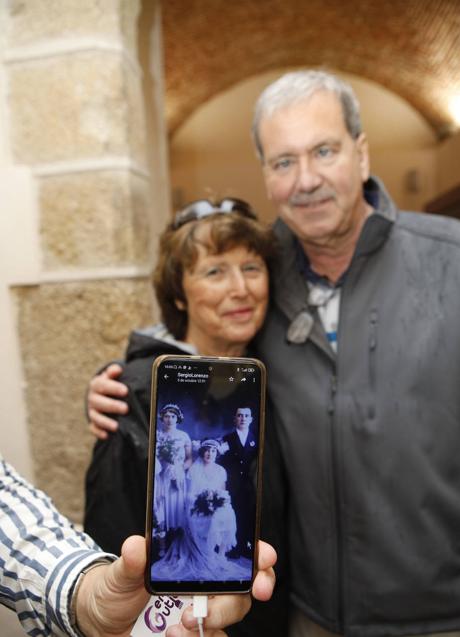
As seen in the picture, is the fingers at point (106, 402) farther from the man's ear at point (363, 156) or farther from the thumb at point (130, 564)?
the man's ear at point (363, 156)

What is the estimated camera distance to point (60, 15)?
60.5 inches

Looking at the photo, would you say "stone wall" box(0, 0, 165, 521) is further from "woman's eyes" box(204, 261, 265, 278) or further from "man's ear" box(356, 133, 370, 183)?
"man's ear" box(356, 133, 370, 183)

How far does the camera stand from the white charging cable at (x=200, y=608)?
0.70 m

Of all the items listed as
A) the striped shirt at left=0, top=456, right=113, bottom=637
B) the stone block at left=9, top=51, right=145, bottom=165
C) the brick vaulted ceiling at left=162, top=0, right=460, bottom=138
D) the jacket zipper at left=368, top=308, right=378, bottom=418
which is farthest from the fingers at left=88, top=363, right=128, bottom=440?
the brick vaulted ceiling at left=162, top=0, right=460, bottom=138

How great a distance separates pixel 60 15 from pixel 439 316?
4.77 ft

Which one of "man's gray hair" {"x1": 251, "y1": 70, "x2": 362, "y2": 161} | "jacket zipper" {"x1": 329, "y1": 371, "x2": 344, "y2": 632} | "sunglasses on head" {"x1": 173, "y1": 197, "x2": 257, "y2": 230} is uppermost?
"man's gray hair" {"x1": 251, "y1": 70, "x2": 362, "y2": 161}

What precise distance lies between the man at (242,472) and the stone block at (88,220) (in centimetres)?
100

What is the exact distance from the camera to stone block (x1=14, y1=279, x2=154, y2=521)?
1.63m

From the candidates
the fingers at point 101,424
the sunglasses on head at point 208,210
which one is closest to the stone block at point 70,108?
the sunglasses on head at point 208,210

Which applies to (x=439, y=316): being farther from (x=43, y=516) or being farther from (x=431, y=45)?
(x=431, y=45)

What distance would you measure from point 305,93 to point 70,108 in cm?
→ 75

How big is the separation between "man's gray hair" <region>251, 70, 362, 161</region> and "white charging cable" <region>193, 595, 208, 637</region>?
1160 mm

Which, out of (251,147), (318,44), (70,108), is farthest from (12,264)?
(251,147)

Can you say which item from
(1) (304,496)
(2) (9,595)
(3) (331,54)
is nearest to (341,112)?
(1) (304,496)
